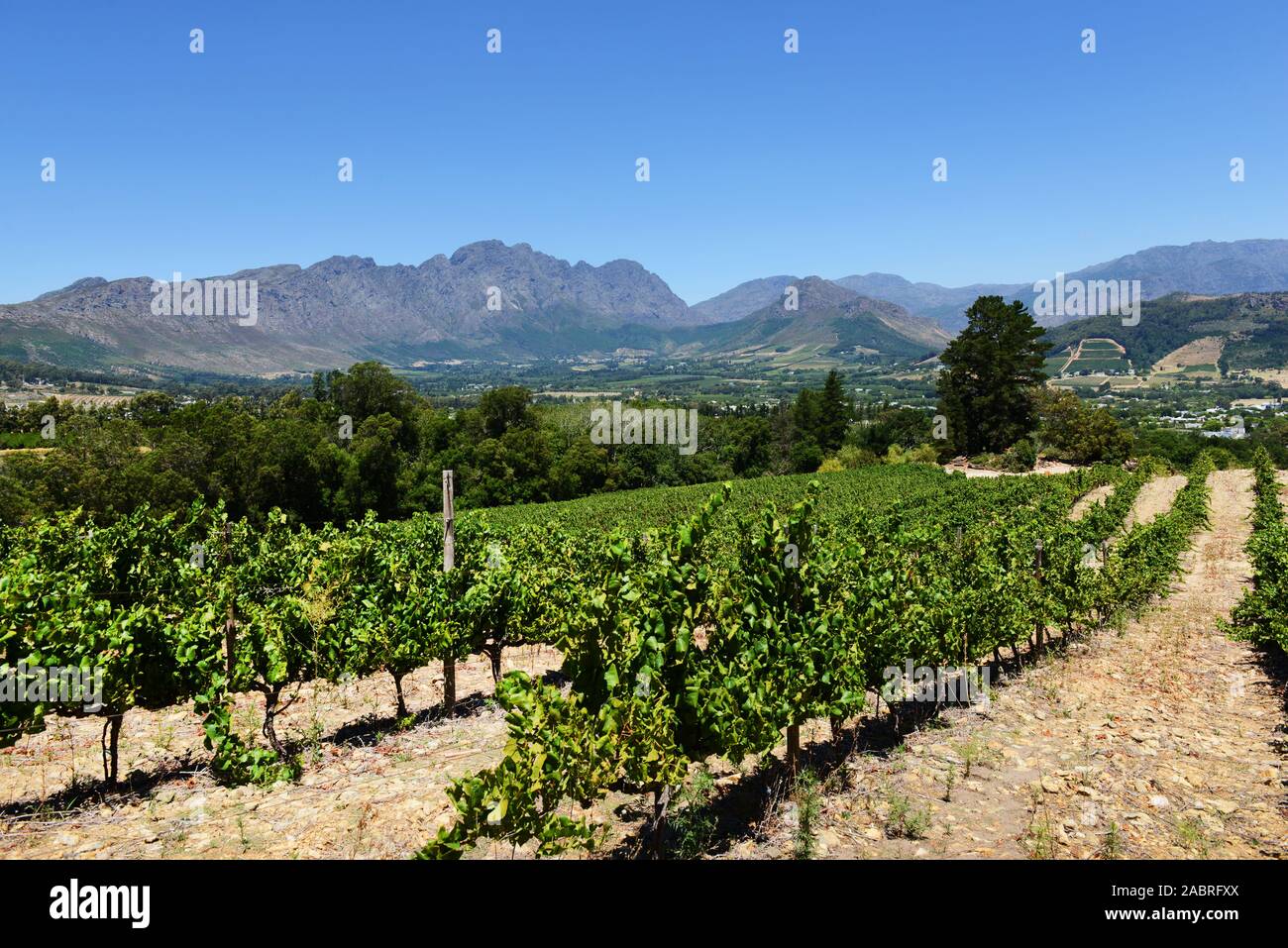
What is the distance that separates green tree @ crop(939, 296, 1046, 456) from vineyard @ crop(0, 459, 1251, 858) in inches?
1904

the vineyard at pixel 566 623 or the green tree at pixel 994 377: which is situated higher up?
the green tree at pixel 994 377

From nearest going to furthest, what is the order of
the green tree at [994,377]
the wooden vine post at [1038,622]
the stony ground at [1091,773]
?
the stony ground at [1091,773]
the wooden vine post at [1038,622]
the green tree at [994,377]

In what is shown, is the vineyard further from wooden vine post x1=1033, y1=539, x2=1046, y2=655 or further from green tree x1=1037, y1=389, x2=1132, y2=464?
green tree x1=1037, y1=389, x2=1132, y2=464

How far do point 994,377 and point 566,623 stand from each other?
232ft

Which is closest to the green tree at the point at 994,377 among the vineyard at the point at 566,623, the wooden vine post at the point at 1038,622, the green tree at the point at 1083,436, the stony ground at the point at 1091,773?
the green tree at the point at 1083,436

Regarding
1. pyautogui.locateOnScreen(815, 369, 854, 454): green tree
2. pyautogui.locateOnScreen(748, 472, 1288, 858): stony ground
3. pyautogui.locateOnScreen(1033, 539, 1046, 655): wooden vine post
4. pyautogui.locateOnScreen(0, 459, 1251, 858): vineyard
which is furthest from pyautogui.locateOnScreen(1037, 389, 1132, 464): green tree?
pyautogui.locateOnScreen(748, 472, 1288, 858): stony ground

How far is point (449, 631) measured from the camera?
13.8 metres

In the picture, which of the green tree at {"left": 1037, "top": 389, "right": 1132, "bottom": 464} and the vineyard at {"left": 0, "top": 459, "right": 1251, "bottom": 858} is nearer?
the vineyard at {"left": 0, "top": 459, "right": 1251, "bottom": 858}

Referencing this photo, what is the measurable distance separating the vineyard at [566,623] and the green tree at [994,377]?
4837cm

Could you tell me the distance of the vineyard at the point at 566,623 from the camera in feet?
24.8

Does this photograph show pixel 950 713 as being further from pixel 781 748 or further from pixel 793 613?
pixel 793 613

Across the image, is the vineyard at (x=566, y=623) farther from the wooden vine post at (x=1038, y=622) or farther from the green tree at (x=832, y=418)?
the green tree at (x=832, y=418)

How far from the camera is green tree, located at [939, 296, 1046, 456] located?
68188mm

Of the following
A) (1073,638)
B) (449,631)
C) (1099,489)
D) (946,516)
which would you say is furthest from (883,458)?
(449,631)
